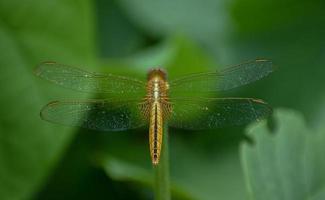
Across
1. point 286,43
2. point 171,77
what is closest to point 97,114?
point 171,77

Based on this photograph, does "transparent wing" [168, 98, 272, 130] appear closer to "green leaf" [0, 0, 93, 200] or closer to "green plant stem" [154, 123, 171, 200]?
"green plant stem" [154, 123, 171, 200]

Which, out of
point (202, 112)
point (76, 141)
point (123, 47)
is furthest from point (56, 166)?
point (202, 112)

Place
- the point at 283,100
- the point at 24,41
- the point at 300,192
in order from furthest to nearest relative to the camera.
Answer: the point at 283,100, the point at 24,41, the point at 300,192

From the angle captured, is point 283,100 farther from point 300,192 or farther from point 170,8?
point 300,192

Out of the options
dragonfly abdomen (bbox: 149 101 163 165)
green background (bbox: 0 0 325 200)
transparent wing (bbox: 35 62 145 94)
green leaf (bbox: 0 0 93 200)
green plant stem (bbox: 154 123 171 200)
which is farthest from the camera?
green leaf (bbox: 0 0 93 200)

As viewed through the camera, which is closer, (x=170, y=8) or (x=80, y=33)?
(x=80, y=33)

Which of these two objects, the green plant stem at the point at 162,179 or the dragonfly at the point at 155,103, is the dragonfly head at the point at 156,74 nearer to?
the dragonfly at the point at 155,103

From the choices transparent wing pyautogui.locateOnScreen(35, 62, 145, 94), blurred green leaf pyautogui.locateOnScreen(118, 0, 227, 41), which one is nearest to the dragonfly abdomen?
transparent wing pyautogui.locateOnScreen(35, 62, 145, 94)

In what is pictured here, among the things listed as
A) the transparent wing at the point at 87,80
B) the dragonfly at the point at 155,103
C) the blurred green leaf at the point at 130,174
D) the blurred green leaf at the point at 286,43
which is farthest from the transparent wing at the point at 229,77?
the blurred green leaf at the point at 286,43

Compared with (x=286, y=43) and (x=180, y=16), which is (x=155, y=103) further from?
(x=286, y=43)
